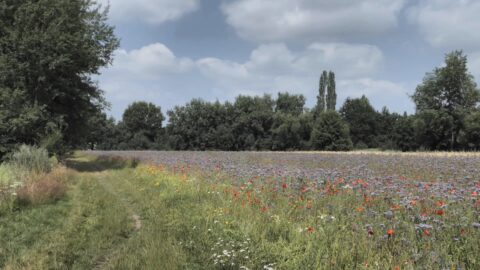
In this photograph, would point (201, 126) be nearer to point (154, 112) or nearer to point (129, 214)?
point (154, 112)

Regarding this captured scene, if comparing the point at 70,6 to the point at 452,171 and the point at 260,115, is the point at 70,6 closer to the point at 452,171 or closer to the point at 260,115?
the point at 452,171

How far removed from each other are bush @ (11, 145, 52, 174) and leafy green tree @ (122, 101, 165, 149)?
8930 centimetres

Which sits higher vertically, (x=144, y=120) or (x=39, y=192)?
(x=144, y=120)

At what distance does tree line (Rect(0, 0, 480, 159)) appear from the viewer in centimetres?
2561

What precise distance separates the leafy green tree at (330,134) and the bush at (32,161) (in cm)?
6603

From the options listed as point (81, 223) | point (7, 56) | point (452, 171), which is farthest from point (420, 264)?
point (7, 56)

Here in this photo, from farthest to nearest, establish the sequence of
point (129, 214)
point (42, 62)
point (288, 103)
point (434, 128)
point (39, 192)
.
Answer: point (288, 103)
point (434, 128)
point (42, 62)
point (39, 192)
point (129, 214)

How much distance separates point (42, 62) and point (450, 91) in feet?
244

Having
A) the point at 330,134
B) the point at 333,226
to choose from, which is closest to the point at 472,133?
the point at 330,134

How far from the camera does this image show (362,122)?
99.5 metres

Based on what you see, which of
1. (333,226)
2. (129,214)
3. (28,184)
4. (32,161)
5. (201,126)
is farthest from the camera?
(201,126)

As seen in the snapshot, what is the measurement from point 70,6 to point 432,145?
219 ft

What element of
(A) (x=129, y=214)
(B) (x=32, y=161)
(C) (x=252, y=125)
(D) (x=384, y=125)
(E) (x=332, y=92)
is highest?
(E) (x=332, y=92)

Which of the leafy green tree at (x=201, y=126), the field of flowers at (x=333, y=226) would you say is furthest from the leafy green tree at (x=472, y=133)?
the field of flowers at (x=333, y=226)
